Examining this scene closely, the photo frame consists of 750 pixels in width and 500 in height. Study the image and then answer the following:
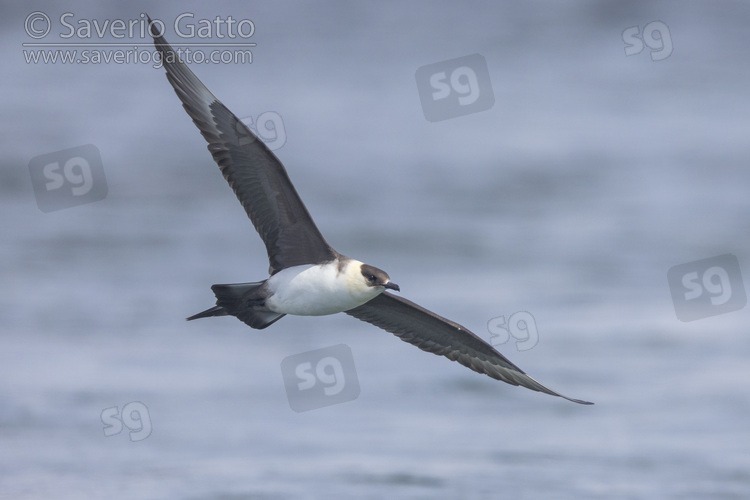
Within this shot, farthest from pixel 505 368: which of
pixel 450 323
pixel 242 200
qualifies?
pixel 242 200

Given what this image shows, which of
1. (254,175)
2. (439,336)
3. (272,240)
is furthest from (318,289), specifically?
(439,336)

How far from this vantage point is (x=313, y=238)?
830cm

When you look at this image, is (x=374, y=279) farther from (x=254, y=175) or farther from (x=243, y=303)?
(x=254, y=175)

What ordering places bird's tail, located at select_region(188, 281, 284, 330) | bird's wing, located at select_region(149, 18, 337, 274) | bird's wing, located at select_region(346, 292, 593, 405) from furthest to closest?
bird's wing, located at select_region(346, 292, 593, 405) < bird's tail, located at select_region(188, 281, 284, 330) < bird's wing, located at select_region(149, 18, 337, 274)

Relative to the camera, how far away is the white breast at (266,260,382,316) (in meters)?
8.18

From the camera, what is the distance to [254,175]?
27.0ft

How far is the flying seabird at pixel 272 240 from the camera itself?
26.8 feet

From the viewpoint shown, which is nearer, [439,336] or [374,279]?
[374,279]

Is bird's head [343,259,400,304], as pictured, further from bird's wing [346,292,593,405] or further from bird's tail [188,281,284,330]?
bird's wing [346,292,593,405]

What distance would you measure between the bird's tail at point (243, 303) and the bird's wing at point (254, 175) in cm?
31

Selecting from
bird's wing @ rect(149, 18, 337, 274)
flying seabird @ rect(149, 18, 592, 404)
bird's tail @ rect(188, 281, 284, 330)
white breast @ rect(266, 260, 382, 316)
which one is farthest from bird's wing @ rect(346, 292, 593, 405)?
bird's tail @ rect(188, 281, 284, 330)

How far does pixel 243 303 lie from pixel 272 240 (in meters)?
0.51

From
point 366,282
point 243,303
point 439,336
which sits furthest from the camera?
point 439,336

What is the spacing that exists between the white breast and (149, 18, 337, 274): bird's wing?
0.14 metres
